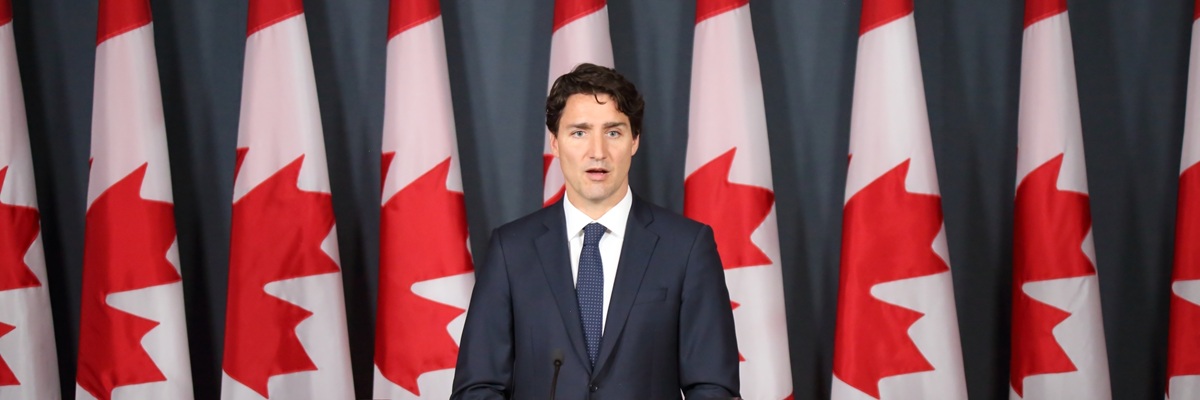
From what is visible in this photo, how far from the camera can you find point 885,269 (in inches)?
141

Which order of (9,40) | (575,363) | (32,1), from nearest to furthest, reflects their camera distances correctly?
(575,363)
(9,40)
(32,1)

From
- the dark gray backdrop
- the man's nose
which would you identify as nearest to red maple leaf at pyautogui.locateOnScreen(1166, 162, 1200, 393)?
the dark gray backdrop

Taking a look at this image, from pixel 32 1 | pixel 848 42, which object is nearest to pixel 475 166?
pixel 848 42

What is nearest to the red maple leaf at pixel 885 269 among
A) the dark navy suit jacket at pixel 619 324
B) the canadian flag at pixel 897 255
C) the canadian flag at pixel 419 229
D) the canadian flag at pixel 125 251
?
the canadian flag at pixel 897 255

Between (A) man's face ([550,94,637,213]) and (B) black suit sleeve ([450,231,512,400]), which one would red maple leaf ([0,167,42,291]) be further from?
(A) man's face ([550,94,637,213])

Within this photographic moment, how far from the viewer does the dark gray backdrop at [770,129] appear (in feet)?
13.4

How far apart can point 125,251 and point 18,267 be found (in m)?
0.34

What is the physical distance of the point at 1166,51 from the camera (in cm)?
410

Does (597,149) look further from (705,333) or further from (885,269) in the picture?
(885,269)

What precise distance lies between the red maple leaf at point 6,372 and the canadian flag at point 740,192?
7.45ft

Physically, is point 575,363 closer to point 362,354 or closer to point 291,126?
point 291,126

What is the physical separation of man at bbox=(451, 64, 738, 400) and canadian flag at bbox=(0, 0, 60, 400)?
2.35 m

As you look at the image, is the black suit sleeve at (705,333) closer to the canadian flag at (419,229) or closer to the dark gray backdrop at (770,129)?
the canadian flag at (419,229)

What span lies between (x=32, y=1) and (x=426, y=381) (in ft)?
7.02
